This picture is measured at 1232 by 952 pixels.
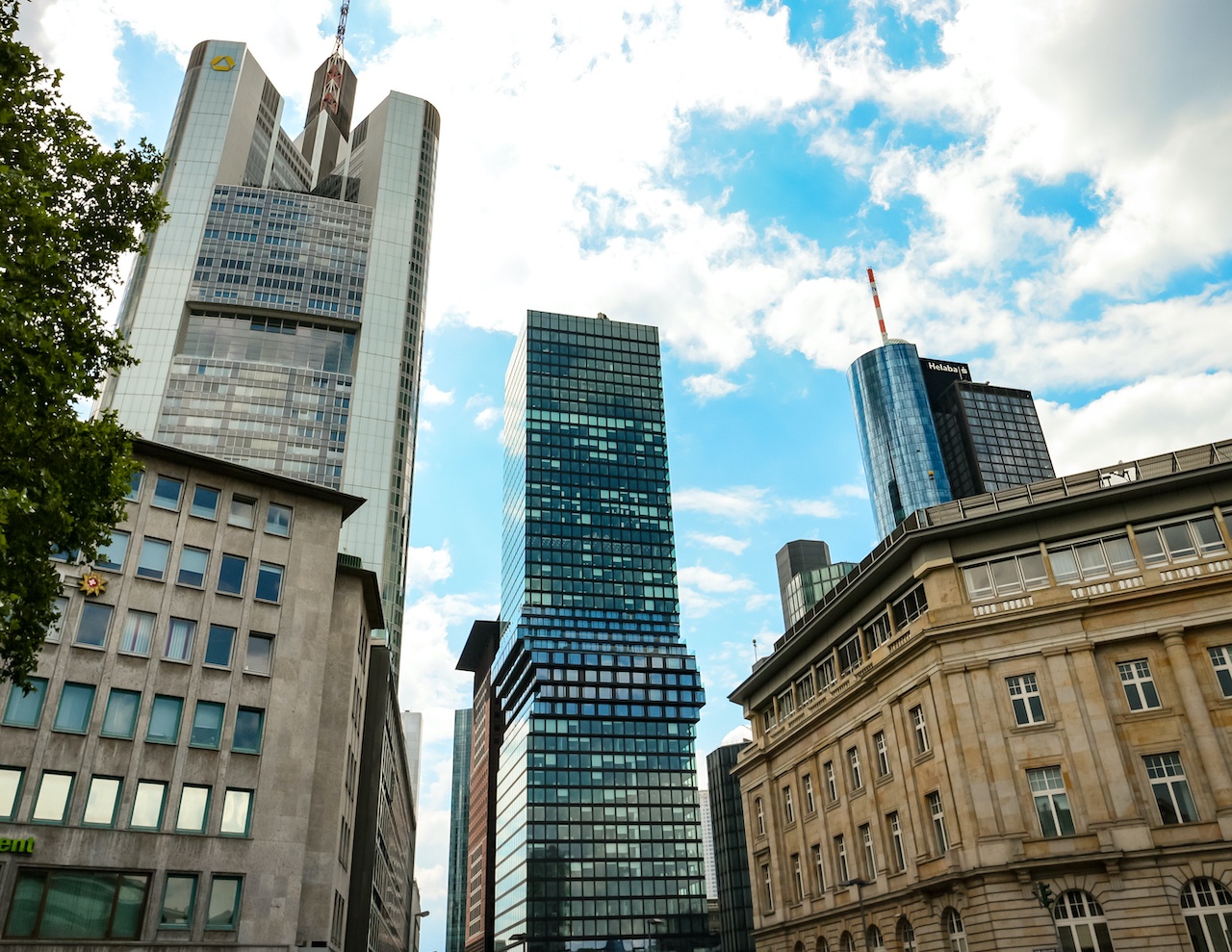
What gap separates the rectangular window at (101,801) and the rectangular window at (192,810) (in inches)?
93.2

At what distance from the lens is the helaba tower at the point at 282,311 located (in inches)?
5197

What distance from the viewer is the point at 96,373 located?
24234mm

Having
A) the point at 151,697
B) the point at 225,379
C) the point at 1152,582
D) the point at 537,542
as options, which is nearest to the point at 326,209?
the point at 225,379

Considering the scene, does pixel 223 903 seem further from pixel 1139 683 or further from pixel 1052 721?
pixel 1139 683

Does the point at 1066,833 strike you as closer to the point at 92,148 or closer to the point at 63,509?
the point at 63,509

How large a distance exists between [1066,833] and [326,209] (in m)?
149

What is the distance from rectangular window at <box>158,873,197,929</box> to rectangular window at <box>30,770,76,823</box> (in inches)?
186

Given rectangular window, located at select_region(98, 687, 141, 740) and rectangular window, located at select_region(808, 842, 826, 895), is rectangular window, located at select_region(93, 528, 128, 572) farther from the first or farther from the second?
rectangular window, located at select_region(808, 842, 826, 895)

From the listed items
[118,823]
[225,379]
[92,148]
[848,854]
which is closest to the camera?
[92,148]

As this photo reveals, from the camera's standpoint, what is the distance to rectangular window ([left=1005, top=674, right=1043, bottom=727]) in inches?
1569

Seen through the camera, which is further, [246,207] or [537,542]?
[537,542]

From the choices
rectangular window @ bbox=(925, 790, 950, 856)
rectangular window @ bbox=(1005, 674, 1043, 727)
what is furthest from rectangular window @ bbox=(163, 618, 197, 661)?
rectangular window @ bbox=(1005, 674, 1043, 727)

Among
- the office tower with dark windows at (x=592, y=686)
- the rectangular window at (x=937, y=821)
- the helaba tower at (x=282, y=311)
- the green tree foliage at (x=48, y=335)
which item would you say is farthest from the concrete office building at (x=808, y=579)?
the green tree foliage at (x=48, y=335)

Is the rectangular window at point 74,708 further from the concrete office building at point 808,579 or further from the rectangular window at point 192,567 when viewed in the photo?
the concrete office building at point 808,579
